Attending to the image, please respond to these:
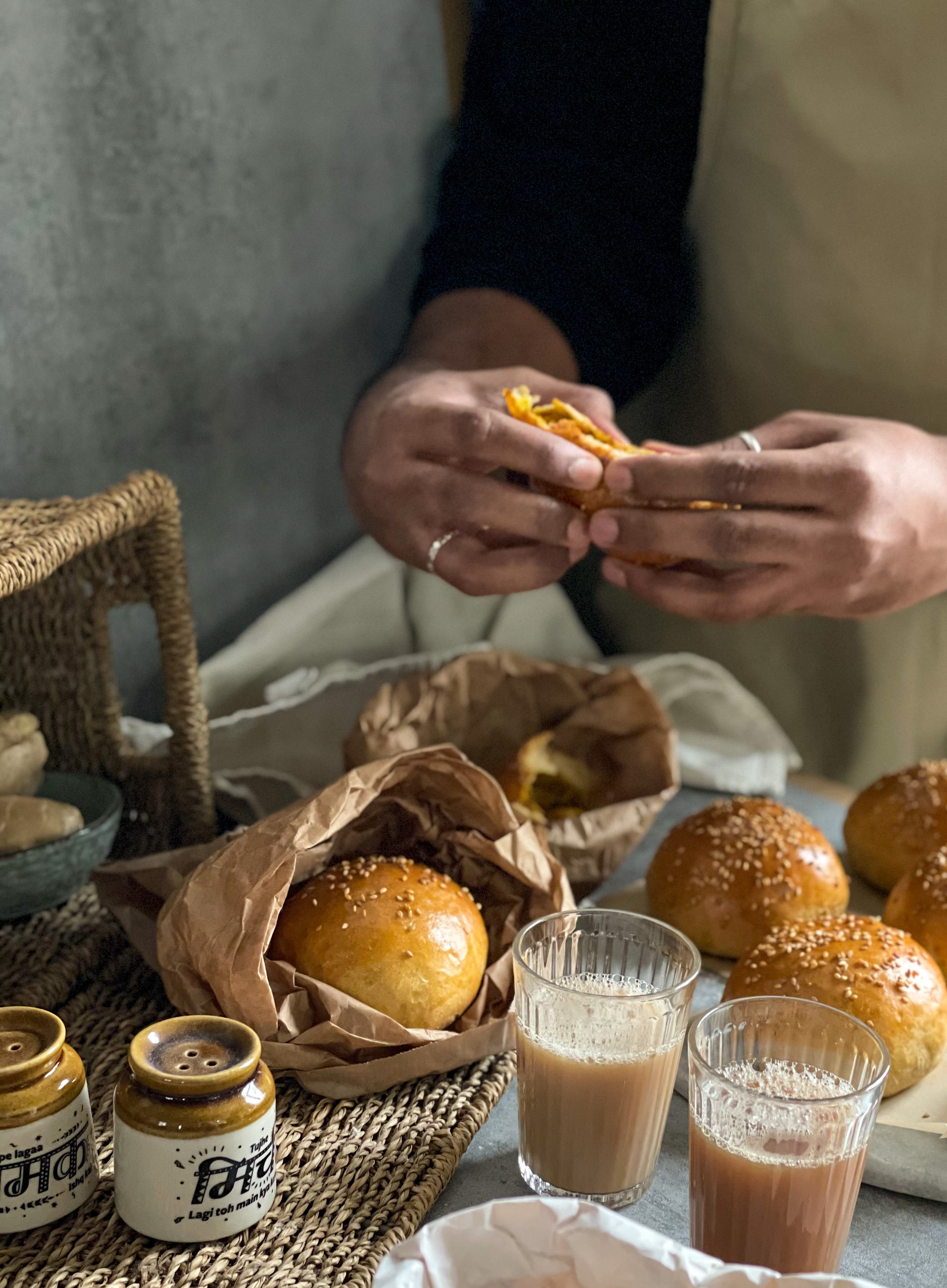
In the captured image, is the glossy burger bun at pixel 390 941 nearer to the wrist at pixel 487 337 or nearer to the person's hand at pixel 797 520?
the person's hand at pixel 797 520

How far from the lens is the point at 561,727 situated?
1.38 metres

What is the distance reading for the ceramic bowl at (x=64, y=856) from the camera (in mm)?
1020

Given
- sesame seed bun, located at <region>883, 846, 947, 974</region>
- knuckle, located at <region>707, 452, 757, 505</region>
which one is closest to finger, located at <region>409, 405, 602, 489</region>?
knuckle, located at <region>707, 452, 757, 505</region>

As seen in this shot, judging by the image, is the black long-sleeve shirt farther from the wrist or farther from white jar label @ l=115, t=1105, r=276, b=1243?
white jar label @ l=115, t=1105, r=276, b=1243

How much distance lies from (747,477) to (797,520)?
2.6 inches

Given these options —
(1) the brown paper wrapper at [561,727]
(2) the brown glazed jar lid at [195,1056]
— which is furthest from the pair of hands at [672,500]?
(2) the brown glazed jar lid at [195,1056]

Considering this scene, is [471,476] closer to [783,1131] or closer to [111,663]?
[111,663]

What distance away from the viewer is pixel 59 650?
1.16 m

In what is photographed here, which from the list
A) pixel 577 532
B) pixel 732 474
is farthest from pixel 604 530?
pixel 732 474

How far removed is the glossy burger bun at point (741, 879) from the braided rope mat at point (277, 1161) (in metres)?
0.26

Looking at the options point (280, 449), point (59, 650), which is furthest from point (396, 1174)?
point (280, 449)

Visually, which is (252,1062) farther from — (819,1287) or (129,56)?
(129,56)

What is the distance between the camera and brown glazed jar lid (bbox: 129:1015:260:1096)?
0.71 m

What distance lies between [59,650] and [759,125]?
3.51 ft
